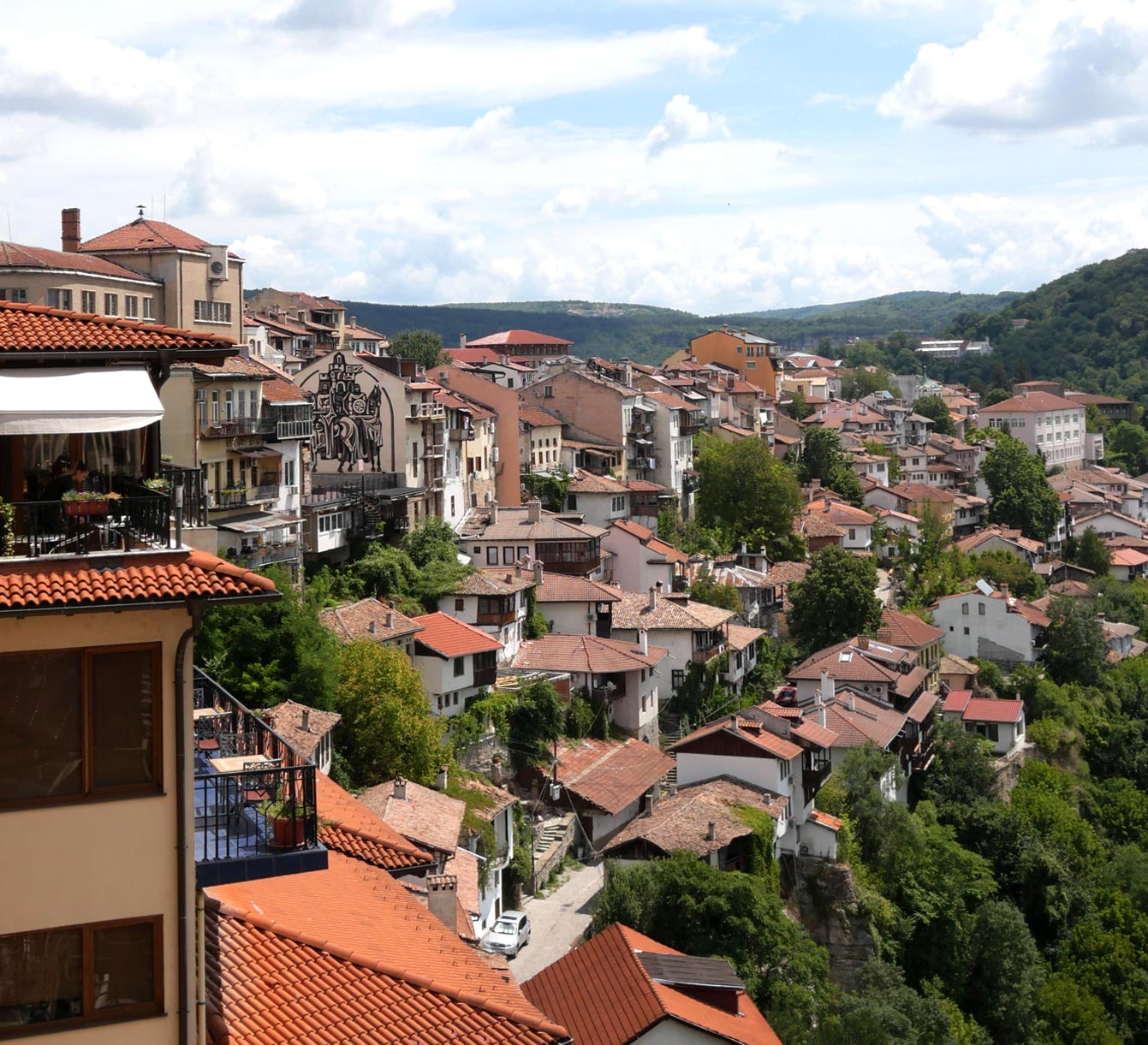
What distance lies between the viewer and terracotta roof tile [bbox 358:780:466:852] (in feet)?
101

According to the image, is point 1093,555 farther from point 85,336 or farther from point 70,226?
point 85,336

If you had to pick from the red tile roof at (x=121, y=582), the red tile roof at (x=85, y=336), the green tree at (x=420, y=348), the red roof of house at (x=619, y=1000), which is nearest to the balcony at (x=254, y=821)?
the red tile roof at (x=121, y=582)

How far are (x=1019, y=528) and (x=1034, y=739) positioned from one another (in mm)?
43135

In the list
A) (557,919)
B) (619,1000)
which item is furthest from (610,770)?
(619,1000)

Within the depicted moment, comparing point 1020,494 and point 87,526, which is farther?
point 1020,494

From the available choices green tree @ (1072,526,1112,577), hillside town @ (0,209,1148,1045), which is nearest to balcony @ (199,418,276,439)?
hillside town @ (0,209,1148,1045)

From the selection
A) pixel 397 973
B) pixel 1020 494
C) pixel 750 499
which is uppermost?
pixel 397 973

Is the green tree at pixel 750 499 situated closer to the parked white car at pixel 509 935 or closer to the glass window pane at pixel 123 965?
the parked white car at pixel 509 935

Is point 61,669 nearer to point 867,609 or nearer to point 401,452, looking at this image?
point 401,452

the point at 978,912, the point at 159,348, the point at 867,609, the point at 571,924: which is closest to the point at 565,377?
the point at 867,609

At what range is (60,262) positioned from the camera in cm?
4272

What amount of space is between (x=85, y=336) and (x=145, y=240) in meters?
40.1

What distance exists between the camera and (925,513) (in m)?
95.3

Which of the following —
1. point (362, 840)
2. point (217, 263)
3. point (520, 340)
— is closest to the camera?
point (362, 840)
